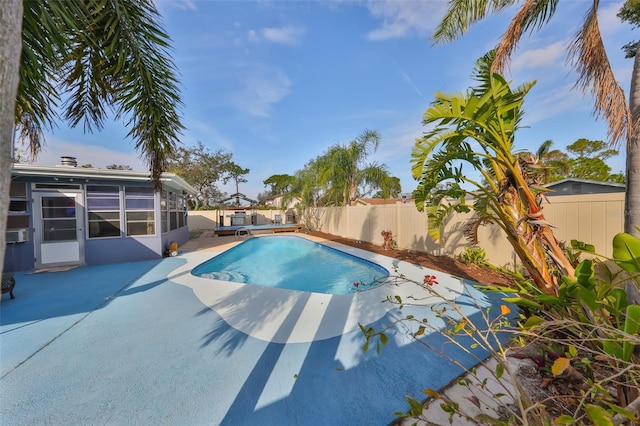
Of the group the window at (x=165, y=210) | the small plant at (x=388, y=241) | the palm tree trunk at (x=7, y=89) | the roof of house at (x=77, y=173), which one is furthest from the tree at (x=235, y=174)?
the palm tree trunk at (x=7, y=89)

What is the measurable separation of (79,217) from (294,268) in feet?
23.9

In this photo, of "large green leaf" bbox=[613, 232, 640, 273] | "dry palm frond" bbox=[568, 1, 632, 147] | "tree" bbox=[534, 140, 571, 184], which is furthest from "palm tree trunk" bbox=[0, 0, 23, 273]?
"tree" bbox=[534, 140, 571, 184]

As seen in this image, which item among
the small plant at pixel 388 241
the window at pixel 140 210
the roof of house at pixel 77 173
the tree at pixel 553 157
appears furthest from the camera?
the tree at pixel 553 157

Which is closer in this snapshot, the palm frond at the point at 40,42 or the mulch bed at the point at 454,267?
the palm frond at the point at 40,42

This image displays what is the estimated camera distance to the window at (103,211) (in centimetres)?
754

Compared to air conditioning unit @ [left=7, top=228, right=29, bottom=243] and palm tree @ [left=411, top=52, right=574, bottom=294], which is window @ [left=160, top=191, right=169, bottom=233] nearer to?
air conditioning unit @ [left=7, top=228, right=29, bottom=243]

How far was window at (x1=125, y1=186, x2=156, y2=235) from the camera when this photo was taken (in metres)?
8.06

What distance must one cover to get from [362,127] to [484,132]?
36.4 ft

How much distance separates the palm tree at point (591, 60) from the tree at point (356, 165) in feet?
27.2

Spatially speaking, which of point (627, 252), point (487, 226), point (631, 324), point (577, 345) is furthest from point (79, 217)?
point (487, 226)

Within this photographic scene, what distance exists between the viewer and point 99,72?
3211 millimetres

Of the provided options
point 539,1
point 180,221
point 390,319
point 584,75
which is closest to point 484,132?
point 584,75

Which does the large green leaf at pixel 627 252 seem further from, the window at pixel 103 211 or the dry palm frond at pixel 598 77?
the window at pixel 103 211

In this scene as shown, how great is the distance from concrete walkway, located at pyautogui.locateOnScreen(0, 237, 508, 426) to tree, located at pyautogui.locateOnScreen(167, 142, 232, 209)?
23677 millimetres
